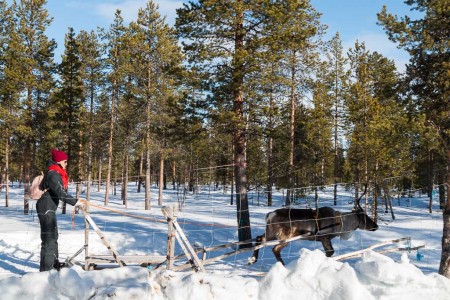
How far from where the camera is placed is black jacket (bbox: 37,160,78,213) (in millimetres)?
6953

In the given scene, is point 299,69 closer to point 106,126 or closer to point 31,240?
point 31,240

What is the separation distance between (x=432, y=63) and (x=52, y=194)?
932 centimetres

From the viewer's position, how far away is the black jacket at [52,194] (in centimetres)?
695

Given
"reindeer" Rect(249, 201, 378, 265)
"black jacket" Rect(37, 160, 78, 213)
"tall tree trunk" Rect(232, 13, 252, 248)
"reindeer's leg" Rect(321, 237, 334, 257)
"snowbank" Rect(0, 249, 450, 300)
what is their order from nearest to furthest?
"snowbank" Rect(0, 249, 450, 300) → "black jacket" Rect(37, 160, 78, 213) → "reindeer's leg" Rect(321, 237, 334, 257) → "reindeer" Rect(249, 201, 378, 265) → "tall tree trunk" Rect(232, 13, 252, 248)

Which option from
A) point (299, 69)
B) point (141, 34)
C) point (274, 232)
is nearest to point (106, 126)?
point (141, 34)

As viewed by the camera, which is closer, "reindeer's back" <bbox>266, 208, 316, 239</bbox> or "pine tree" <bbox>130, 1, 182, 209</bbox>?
"reindeer's back" <bbox>266, 208, 316, 239</bbox>

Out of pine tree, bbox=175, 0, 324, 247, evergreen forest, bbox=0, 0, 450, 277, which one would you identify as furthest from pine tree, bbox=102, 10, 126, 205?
pine tree, bbox=175, 0, 324, 247

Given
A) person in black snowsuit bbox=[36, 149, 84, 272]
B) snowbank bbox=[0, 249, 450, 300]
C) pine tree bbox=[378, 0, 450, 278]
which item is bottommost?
snowbank bbox=[0, 249, 450, 300]

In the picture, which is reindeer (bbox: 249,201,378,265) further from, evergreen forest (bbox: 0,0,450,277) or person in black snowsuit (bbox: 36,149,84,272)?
person in black snowsuit (bbox: 36,149,84,272)

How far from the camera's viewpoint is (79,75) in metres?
26.8

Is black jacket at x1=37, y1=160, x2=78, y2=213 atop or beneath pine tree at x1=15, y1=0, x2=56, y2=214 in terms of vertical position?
beneath

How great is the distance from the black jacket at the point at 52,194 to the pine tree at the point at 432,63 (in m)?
8.55

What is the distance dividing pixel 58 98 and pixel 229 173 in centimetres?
1520

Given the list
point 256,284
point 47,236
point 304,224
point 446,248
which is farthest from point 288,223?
point 47,236
